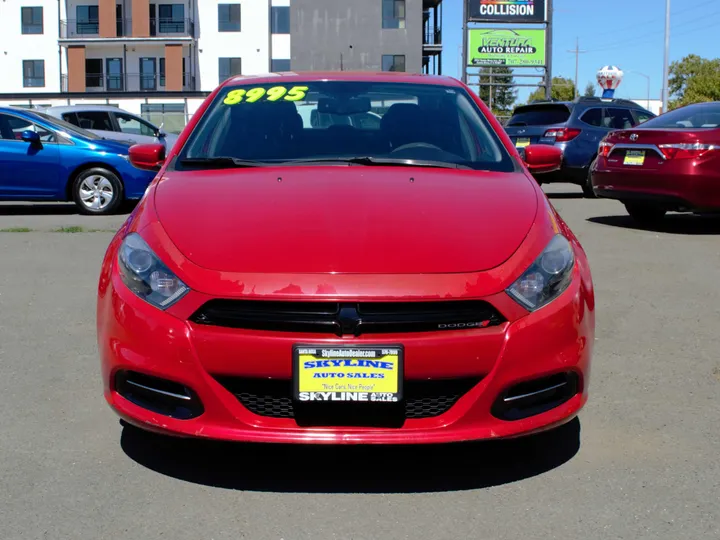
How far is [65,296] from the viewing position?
6.73 meters

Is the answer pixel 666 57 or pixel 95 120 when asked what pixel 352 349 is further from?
pixel 666 57

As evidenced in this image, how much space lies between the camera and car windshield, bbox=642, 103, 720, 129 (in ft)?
34.2

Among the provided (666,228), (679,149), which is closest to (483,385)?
(679,149)

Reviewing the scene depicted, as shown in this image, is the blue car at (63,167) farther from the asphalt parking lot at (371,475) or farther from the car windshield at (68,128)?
the asphalt parking lot at (371,475)

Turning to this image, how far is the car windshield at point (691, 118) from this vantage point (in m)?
10.4

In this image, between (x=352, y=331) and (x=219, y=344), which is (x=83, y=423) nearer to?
(x=219, y=344)

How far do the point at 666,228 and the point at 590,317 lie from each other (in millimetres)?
8191

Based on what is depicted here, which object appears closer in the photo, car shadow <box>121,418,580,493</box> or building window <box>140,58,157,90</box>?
car shadow <box>121,418,580,493</box>

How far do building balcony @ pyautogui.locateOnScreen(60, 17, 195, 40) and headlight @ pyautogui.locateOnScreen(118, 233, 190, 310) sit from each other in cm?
5092

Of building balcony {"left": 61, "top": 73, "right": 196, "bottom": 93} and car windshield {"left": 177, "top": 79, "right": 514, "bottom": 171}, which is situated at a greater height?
building balcony {"left": 61, "top": 73, "right": 196, "bottom": 93}

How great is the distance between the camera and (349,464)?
3.46 metres

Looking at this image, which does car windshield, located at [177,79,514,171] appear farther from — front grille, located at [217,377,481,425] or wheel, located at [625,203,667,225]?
wheel, located at [625,203,667,225]

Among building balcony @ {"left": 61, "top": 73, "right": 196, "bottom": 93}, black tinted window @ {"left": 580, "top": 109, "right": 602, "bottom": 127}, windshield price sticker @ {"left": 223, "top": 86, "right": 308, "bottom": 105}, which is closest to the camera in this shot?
windshield price sticker @ {"left": 223, "top": 86, "right": 308, "bottom": 105}

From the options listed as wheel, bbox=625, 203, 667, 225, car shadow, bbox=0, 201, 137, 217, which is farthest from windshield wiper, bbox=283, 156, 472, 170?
car shadow, bbox=0, 201, 137, 217
